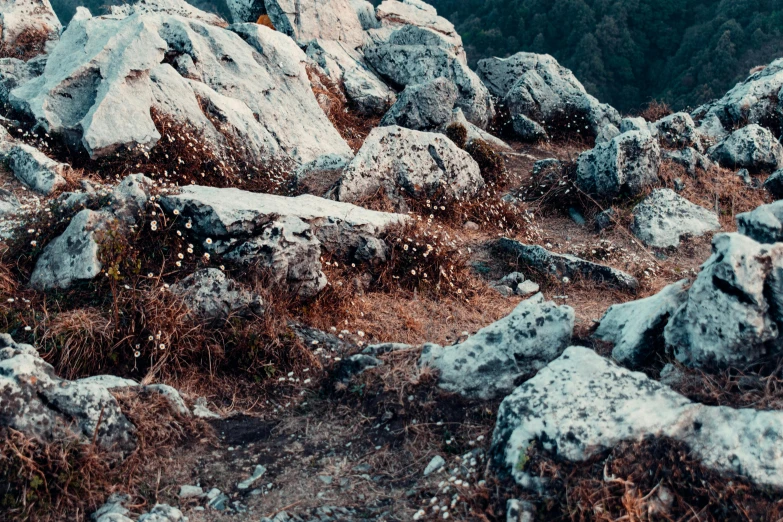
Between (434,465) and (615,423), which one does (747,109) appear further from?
(434,465)

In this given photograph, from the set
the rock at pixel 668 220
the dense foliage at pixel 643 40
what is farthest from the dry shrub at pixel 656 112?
the dense foliage at pixel 643 40

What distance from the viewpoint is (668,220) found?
352 inches

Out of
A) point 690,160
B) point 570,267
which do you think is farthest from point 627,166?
point 570,267

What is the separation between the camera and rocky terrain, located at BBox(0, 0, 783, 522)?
3.34m

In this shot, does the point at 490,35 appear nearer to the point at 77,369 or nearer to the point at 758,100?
the point at 758,100

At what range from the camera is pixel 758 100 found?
505 inches

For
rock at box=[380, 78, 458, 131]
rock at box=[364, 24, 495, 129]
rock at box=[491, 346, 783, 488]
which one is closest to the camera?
rock at box=[491, 346, 783, 488]


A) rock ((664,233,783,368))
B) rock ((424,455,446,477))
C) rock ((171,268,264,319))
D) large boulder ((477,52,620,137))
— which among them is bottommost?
large boulder ((477,52,620,137))

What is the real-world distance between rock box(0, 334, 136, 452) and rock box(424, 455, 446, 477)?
5.77ft

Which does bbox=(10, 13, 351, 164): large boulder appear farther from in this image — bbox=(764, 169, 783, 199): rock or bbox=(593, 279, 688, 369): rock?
bbox=(764, 169, 783, 199): rock

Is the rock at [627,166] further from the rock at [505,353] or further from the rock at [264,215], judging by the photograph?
the rock at [505,353]

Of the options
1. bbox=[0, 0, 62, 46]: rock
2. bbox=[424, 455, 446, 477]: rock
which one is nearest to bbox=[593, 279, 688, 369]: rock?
bbox=[424, 455, 446, 477]: rock

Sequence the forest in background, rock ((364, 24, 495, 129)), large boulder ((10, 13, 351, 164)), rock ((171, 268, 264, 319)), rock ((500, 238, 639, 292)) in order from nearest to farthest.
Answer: rock ((171, 268, 264, 319)) → rock ((500, 238, 639, 292)) → large boulder ((10, 13, 351, 164)) → rock ((364, 24, 495, 129)) → the forest in background

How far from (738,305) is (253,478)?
9.83ft
